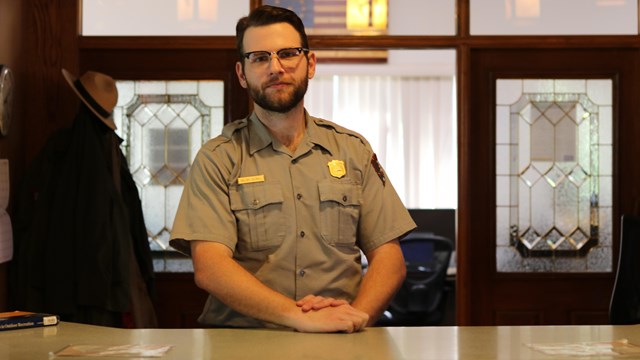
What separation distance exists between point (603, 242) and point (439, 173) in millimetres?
5583

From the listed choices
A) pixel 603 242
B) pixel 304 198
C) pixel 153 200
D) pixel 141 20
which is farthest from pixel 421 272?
pixel 304 198

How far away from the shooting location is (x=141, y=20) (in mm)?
4449

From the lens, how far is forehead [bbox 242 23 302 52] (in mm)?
2359

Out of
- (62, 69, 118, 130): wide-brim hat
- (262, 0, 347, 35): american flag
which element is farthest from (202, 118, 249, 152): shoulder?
(262, 0, 347, 35): american flag

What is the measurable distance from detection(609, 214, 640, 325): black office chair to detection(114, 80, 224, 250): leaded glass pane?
195 centimetres

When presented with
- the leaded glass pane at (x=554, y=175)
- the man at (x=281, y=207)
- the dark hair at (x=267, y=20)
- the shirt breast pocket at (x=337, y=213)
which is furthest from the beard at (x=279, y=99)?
the leaded glass pane at (x=554, y=175)

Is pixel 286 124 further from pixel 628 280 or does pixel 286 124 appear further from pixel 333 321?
pixel 628 280

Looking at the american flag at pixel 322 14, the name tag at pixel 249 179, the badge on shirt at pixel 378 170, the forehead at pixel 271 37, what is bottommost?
the name tag at pixel 249 179

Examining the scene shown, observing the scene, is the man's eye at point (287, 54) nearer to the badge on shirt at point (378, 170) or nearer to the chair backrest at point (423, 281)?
the badge on shirt at point (378, 170)

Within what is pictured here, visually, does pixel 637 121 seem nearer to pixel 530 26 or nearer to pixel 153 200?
pixel 530 26

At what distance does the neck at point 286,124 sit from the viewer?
2.45 metres

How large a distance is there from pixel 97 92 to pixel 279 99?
1901mm

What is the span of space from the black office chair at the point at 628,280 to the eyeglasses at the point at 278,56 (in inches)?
75.0

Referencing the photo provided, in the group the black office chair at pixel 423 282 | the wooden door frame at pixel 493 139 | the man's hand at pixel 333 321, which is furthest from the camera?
the black office chair at pixel 423 282
